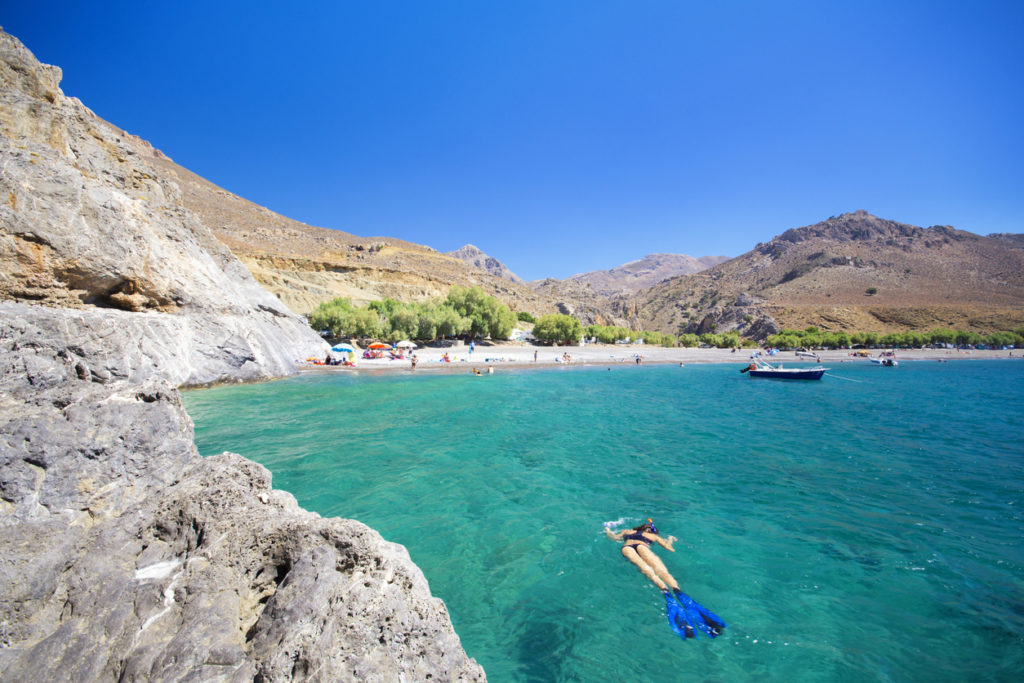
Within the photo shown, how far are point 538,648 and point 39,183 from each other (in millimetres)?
20661

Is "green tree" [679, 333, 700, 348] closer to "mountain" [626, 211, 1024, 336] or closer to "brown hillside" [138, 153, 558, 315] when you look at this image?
"mountain" [626, 211, 1024, 336]

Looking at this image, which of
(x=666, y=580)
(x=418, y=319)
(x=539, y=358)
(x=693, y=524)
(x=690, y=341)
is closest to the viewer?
(x=666, y=580)

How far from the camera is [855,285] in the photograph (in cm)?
9662

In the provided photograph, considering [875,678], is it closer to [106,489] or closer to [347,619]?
[347,619]

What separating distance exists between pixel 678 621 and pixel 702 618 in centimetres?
35

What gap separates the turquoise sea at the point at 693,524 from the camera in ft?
15.4

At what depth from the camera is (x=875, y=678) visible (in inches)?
171

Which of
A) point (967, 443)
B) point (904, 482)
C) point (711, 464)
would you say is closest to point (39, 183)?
point (711, 464)

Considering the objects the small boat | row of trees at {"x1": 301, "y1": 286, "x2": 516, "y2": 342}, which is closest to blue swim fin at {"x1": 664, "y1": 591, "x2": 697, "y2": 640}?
the small boat

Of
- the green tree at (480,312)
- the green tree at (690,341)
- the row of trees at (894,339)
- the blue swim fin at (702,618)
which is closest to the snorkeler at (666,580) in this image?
the blue swim fin at (702,618)

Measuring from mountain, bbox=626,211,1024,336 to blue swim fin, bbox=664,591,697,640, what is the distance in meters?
93.2

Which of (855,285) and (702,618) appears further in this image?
(855,285)

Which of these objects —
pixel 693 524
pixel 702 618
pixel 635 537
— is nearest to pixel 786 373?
pixel 693 524

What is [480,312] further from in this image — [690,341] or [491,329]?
[690,341]
